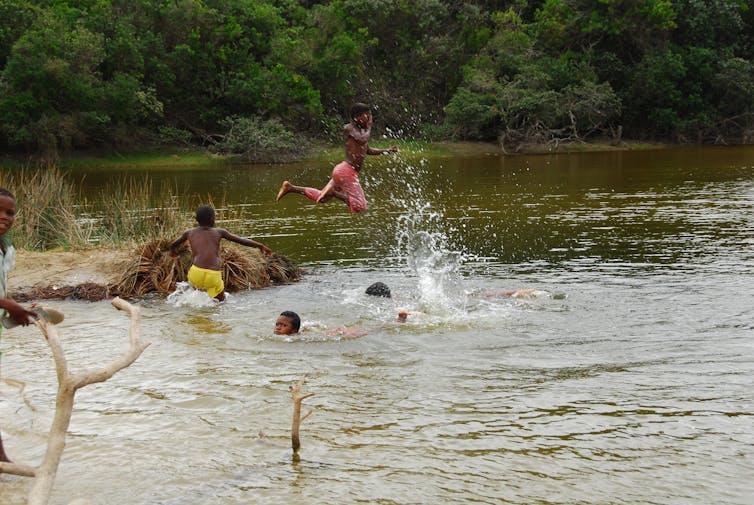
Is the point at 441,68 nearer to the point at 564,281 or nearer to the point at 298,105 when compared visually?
the point at 298,105

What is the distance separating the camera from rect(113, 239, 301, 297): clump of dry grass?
13.3m

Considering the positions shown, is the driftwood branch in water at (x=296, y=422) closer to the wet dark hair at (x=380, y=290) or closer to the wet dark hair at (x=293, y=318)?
the wet dark hair at (x=293, y=318)

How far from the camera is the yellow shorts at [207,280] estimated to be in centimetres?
1199

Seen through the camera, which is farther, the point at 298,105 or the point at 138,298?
the point at 298,105

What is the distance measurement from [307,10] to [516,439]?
157 feet

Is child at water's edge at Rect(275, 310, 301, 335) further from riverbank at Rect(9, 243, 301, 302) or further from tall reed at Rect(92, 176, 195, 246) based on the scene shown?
tall reed at Rect(92, 176, 195, 246)

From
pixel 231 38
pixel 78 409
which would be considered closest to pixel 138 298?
pixel 78 409

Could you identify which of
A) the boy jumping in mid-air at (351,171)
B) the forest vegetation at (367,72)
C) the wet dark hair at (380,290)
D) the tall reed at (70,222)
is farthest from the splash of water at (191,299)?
the forest vegetation at (367,72)

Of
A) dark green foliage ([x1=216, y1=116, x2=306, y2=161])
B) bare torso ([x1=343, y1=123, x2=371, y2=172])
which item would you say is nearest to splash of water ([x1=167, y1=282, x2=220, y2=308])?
bare torso ([x1=343, y1=123, x2=371, y2=172])

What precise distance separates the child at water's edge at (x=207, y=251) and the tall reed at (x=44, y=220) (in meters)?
3.90

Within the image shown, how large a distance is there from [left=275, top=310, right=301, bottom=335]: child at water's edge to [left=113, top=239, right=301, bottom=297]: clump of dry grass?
3486 millimetres

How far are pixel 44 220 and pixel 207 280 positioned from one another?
18.2ft

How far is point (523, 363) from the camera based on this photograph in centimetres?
898

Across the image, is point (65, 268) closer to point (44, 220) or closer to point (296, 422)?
point (44, 220)
